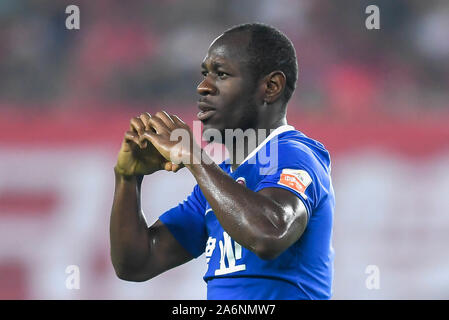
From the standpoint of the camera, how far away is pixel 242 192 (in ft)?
7.97

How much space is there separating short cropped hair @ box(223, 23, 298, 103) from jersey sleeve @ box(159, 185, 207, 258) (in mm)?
584

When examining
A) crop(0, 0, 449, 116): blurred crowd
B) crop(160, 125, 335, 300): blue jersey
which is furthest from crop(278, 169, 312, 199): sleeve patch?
crop(0, 0, 449, 116): blurred crowd

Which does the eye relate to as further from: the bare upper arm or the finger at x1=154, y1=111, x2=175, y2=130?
the bare upper arm

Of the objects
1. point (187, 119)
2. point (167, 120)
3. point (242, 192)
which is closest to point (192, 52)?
point (187, 119)

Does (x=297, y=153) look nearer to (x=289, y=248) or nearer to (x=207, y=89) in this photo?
(x=289, y=248)

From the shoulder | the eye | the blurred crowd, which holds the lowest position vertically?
the shoulder

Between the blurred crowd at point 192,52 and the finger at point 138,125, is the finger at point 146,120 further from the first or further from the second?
the blurred crowd at point 192,52

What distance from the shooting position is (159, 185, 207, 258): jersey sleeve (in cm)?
319

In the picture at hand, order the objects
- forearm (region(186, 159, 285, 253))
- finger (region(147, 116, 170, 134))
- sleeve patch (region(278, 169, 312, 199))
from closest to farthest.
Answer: forearm (region(186, 159, 285, 253)) → sleeve patch (region(278, 169, 312, 199)) → finger (region(147, 116, 170, 134))

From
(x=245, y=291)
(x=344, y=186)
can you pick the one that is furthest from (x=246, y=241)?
(x=344, y=186)

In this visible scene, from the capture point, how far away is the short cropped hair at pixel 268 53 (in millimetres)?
2930

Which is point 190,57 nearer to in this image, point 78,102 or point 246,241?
point 78,102

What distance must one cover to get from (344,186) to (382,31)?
1520 millimetres

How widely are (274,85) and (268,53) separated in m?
0.12
